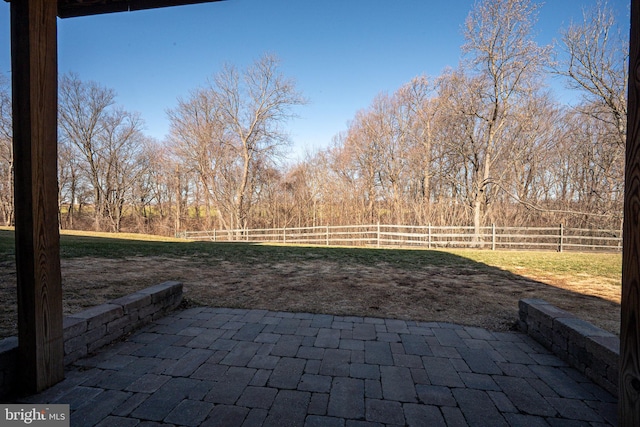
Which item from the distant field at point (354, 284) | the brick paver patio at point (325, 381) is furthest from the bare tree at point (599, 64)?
the brick paver patio at point (325, 381)

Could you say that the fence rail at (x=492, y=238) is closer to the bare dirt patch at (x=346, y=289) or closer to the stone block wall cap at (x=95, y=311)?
the bare dirt patch at (x=346, y=289)

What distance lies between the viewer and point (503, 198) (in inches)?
512

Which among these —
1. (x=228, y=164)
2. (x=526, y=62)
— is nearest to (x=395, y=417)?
(x=526, y=62)

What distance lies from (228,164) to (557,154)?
17.2 m

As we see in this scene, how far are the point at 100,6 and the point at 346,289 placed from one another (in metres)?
3.86

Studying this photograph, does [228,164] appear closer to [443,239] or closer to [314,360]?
[443,239]

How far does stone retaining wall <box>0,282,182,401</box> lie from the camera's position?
5.15 feet

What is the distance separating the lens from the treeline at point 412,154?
9.90 m

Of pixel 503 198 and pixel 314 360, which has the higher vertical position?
pixel 503 198

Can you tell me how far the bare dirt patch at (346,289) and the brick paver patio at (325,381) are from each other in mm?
704

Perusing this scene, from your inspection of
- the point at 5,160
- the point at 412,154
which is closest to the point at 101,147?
the point at 5,160

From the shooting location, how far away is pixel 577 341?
1980 millimetres

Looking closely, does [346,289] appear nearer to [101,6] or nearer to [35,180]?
[35,180]

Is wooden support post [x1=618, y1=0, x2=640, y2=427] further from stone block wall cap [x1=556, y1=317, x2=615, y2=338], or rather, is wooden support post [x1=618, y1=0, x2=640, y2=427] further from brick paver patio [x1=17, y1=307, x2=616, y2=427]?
stone block wall cap [x1=556, y1=317, x2=615, y2=338]
